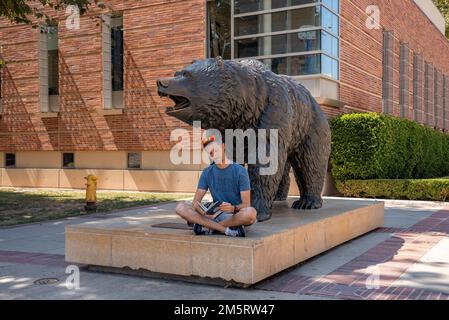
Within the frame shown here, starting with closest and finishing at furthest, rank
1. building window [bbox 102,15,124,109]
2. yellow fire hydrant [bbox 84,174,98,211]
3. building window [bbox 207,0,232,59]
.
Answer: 1. yellow fire hydrant [bbox 84,174,98,211]
2. building window [bbox 207,0,232,59]
3. building window [bbox 102,15,124,109]

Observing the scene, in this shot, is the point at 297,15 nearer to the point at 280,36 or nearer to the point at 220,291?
the point at 280,36

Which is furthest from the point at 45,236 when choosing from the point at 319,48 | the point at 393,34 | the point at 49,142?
the point at 393,34

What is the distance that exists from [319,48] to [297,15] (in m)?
1.37

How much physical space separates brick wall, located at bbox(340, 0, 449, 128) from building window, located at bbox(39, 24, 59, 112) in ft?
35.9

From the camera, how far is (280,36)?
50.7 feet

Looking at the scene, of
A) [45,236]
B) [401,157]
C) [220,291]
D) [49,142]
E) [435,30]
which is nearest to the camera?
[220,291]

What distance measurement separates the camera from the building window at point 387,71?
66.4 feet

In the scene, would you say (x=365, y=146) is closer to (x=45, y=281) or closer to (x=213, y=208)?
(x=213, y=208)

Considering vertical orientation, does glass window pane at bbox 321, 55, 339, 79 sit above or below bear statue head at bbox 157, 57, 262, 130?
above

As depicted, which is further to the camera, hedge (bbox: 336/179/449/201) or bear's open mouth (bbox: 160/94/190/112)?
hedge (bbox: 336/179/449/201)

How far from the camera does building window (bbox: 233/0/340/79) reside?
14891mm

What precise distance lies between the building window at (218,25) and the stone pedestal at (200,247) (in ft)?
35.3

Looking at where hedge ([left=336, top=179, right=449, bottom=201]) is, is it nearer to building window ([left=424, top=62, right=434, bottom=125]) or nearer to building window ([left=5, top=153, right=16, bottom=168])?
building window ([left=5, top=153, right=16, bottom=168])

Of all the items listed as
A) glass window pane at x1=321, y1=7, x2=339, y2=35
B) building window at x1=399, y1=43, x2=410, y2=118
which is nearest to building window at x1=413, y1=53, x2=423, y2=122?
building window at x1=399, y1=43, x2=410, y2=118
